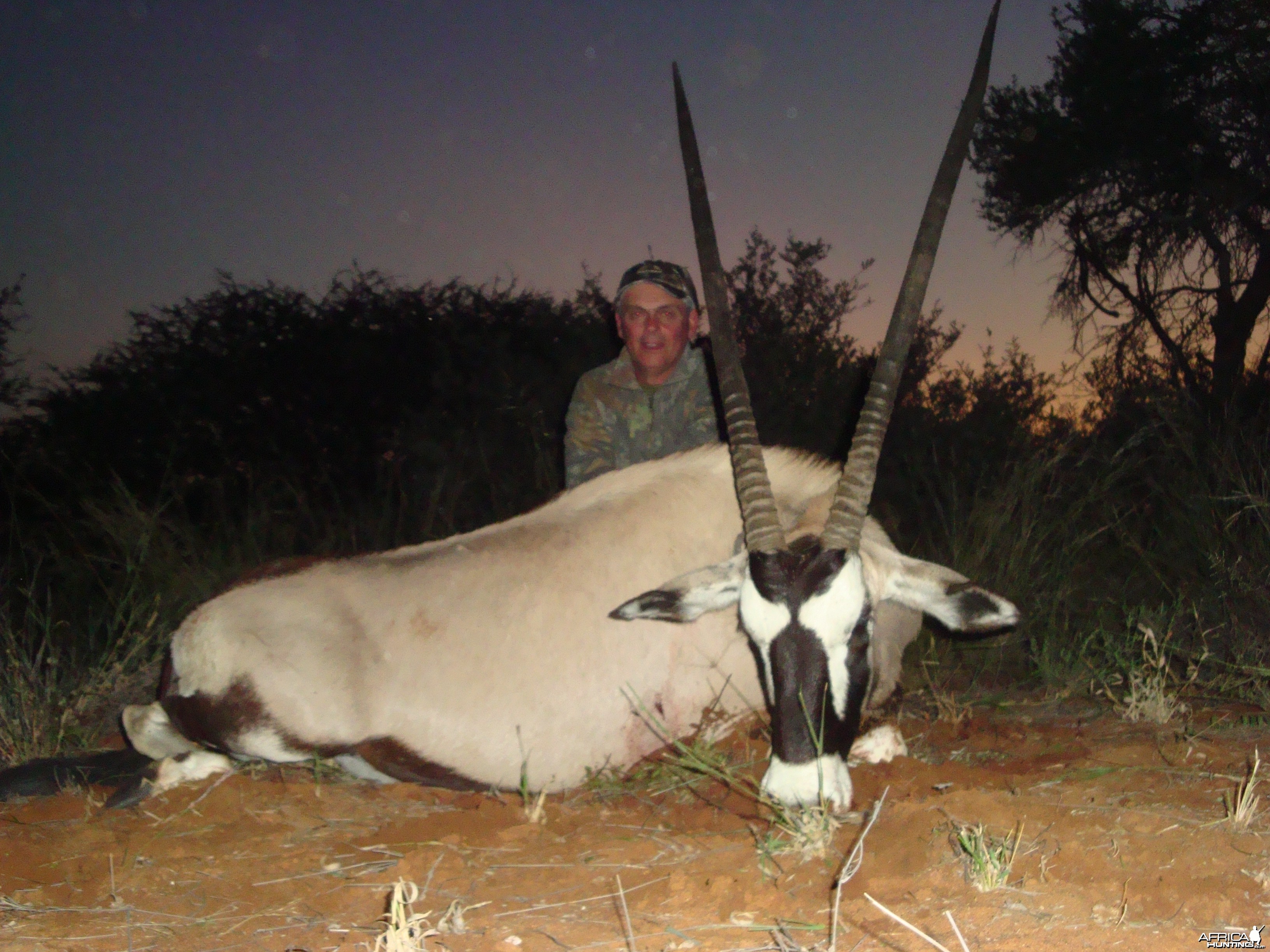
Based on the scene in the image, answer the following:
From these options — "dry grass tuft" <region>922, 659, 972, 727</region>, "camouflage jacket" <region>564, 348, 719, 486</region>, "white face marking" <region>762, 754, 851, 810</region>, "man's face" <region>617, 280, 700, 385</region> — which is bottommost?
"dry grass tuft" <region>922, 659, 972, 727</region>

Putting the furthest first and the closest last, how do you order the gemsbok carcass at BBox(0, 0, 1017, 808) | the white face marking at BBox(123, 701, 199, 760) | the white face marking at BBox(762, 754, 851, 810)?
the white face marking at BBox(123, 701, 199, 760)
the gemsbok carcass at BBox(0, 0, 1017, 808)
the white face marking at BBox(762, 754, 851, 810)

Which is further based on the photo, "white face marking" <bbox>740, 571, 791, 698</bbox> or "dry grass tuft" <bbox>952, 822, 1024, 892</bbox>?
"white face marking" <bbox>740, 571, 791, 698</bbox>

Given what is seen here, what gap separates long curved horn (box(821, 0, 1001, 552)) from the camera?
2.81 meters

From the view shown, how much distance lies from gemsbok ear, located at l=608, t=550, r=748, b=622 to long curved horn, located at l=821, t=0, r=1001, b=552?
0.33 meters

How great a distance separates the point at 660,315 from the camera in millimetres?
5066

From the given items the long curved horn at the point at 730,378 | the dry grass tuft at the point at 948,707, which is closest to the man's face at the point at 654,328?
the long curved horn at the point at 730,378

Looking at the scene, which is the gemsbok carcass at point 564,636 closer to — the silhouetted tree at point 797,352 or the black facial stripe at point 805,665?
the black facial stripe at point 805,665

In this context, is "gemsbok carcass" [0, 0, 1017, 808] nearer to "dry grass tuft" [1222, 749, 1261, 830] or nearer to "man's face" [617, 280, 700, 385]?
"dry grass tuft" [1222, 749, 1261, 830]

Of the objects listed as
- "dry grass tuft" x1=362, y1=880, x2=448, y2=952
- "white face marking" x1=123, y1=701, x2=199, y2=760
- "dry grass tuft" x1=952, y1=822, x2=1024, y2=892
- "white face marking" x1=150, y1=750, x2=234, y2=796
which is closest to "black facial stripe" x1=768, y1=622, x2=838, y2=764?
"dry grass tuft" x1=952, y1=822, x2=1024, y2=892

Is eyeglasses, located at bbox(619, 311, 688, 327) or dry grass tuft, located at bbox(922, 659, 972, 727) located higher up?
eyeglasses, located at bbox(619, 311, 688, 327)

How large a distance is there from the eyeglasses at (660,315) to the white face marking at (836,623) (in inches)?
104

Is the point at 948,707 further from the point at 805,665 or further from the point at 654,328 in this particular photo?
the point at 654,328

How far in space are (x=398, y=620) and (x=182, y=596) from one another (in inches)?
118

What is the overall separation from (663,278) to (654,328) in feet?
0.91
